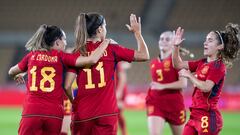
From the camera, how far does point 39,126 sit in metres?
6.53

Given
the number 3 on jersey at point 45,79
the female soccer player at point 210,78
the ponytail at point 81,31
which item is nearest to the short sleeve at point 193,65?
the female soccer player at point 210,78

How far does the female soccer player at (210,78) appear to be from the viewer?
22.9 ft

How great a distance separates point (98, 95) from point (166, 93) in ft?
9.78

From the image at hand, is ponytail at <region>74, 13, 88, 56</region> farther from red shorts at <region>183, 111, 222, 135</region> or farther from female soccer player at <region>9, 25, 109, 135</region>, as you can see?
red shorts at <region>183, 111, 222, 135</region>

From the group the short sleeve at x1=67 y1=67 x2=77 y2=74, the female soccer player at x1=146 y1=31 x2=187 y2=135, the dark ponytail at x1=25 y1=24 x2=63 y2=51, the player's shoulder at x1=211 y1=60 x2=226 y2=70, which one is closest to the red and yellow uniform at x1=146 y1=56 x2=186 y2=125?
the female soccer player at x1=146 y1=31 x2=187 y2=135

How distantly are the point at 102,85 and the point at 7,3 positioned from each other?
74.1 feet

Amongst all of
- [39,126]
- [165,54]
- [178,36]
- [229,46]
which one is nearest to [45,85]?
[39,126]

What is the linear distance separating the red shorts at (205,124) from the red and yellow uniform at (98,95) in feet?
3.54

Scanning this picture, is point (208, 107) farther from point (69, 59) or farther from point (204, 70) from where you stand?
point (69, 59)

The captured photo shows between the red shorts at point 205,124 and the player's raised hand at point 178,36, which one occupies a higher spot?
the player's raised hand at point 178,36

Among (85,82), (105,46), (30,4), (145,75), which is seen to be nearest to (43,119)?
(85,82)

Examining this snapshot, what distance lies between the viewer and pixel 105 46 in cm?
649

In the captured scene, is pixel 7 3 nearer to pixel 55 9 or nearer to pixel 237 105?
pixel 55 9

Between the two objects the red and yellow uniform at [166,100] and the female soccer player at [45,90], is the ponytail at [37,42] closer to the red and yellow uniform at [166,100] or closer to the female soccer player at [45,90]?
the female soccer player at [45,90]
